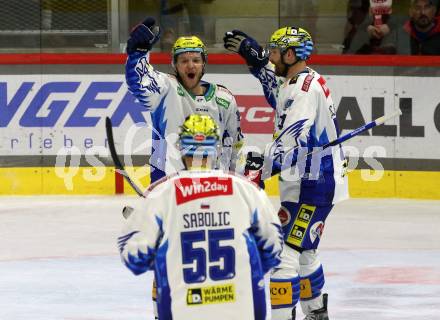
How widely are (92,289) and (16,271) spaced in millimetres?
842

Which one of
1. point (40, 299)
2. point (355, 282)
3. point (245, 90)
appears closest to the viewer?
point (40, 299)

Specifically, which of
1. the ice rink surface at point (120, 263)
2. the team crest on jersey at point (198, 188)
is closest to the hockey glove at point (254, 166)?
the ice rink surface at point (120, 263)

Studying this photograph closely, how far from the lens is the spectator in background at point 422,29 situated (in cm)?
1224

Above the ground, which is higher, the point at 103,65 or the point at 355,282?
the point at 103,65

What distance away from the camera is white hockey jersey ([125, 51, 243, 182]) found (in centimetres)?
669

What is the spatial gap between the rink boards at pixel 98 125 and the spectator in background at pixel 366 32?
1.13 feet

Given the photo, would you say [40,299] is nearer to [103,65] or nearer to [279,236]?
[279,236]

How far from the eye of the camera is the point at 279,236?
4.77 m

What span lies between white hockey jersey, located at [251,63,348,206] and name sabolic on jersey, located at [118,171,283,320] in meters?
1.99

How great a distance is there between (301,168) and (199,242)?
7.35 feet

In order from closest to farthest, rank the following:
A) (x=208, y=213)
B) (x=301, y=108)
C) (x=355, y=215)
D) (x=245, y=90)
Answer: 1. (x=208, y=213)
2. (x=301, y=108)
3. (x=355, y=215)
4. (x=245, y=90)

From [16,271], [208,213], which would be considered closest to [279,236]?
[208,213]

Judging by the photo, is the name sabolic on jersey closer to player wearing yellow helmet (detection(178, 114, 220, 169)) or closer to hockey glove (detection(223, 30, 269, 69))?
player wearing yellow helmet (detection(178, 114, 220, 169))

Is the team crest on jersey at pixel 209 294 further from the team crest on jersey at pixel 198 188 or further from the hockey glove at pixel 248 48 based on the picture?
the hockey glove at pixel 248 48
